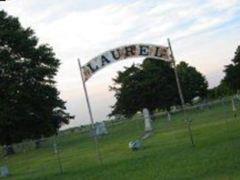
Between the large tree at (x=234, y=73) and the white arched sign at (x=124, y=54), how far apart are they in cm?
8682

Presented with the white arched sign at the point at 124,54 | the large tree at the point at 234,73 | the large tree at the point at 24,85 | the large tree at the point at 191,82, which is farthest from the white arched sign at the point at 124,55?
the large tree at the point at 234,73

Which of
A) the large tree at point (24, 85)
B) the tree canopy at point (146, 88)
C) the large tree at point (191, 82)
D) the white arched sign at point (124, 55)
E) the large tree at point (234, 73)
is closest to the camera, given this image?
the white arched sign at point (124, 55)

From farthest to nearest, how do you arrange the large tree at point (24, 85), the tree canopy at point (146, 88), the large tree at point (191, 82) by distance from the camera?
the large tree at point (191, 82)
the tree canopy at point (146, 88)
the large tree at point (24, 85)

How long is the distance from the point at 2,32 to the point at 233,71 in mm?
61057

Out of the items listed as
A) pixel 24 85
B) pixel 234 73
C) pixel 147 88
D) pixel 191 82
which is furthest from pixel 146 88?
pixel 24 85

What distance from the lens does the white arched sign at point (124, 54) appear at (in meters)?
26.6

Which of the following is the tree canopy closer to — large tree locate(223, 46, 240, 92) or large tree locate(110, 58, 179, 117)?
large tree locate(110, 58, 179, 117)

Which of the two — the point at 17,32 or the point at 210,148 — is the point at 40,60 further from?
the point at 210,148

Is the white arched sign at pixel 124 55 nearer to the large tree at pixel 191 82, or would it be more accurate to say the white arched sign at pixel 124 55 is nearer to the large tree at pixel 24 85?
the large tree at pixel 24 85

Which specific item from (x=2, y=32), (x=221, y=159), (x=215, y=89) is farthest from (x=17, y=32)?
(x=215, y=89)

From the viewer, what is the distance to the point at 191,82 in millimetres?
109438

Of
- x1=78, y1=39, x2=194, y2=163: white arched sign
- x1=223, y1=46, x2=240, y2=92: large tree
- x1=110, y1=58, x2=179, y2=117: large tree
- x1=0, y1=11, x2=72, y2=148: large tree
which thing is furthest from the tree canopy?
x1=78, y1=39, x2=194, y2=163: white arched sign

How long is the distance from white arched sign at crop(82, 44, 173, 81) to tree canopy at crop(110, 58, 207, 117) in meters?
69.1

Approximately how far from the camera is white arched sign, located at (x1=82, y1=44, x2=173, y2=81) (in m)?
26.6
